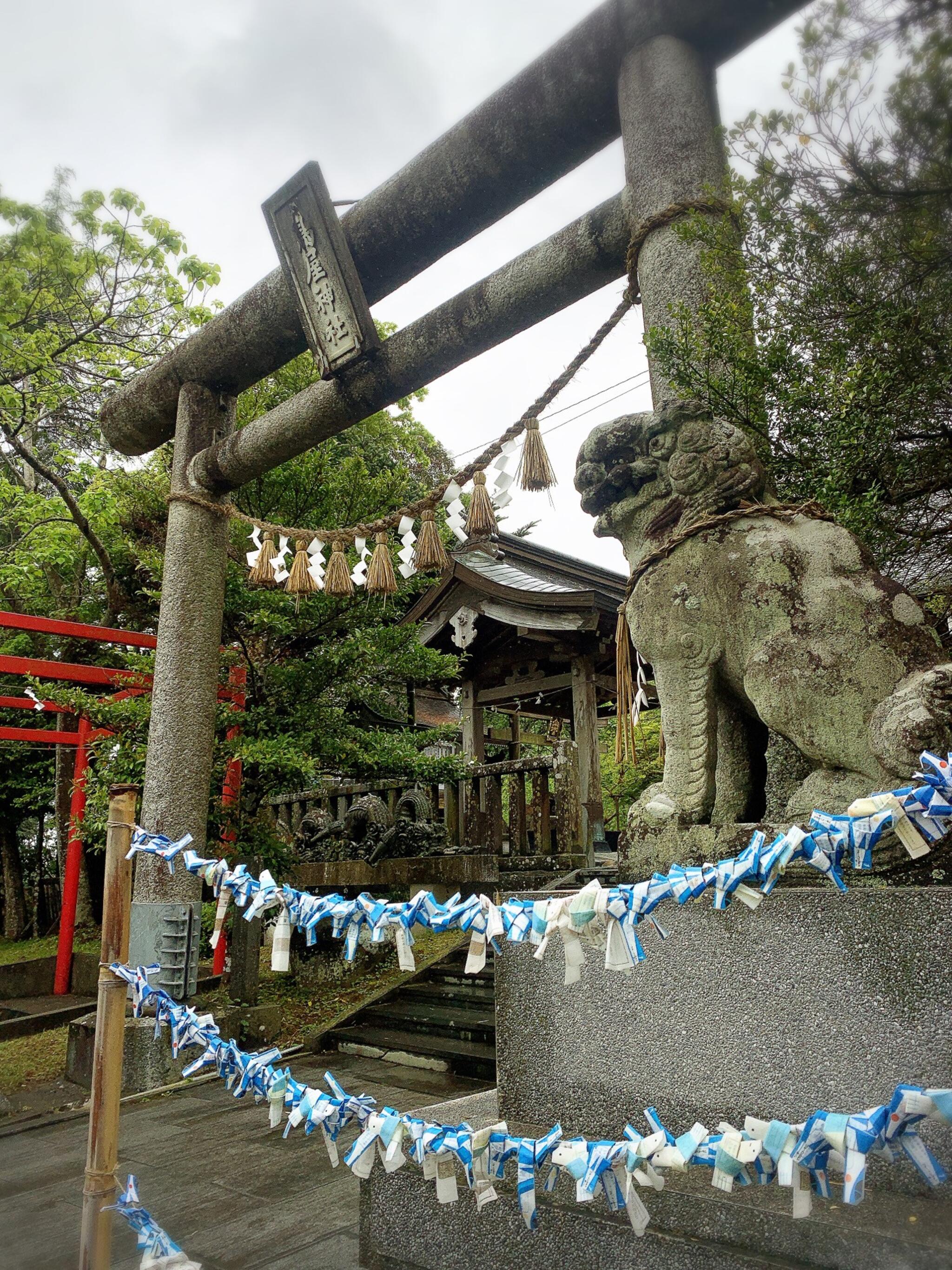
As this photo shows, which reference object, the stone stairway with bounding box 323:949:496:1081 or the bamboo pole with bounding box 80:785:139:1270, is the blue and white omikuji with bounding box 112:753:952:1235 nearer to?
the bamboo pole with bounding box 80:785:139:1270

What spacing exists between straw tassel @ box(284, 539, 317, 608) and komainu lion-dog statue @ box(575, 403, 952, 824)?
2343 mm

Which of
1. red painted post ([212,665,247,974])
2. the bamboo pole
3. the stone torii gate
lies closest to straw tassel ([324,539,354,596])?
the stone torii gate

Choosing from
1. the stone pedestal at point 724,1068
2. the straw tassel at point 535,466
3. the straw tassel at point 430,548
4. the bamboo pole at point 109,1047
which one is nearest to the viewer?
the stone pedestal at point 724,1068

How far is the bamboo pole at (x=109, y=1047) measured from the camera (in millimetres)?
1960

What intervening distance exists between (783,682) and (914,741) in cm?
36

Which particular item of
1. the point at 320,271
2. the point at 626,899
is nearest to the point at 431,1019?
the point at 626,899

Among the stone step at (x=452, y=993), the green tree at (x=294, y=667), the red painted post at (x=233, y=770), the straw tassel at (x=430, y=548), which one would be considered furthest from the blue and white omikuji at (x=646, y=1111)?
the red painted post at (x=233, y=770)

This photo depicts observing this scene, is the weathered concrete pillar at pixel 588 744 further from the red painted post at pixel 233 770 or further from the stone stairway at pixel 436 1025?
the red painted post at pixel 233 770

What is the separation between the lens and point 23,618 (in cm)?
687

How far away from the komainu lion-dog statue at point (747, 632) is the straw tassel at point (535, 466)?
1065mm

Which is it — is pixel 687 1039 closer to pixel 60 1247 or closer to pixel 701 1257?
pixel 701 1257

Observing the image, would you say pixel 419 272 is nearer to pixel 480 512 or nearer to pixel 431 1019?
pixel 480 512

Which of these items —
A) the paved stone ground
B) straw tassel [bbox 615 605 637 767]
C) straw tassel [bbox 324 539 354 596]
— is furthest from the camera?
straw tassel [bbox 324 539 354 596]

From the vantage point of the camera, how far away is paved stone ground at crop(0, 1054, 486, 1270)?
8.16 ft
